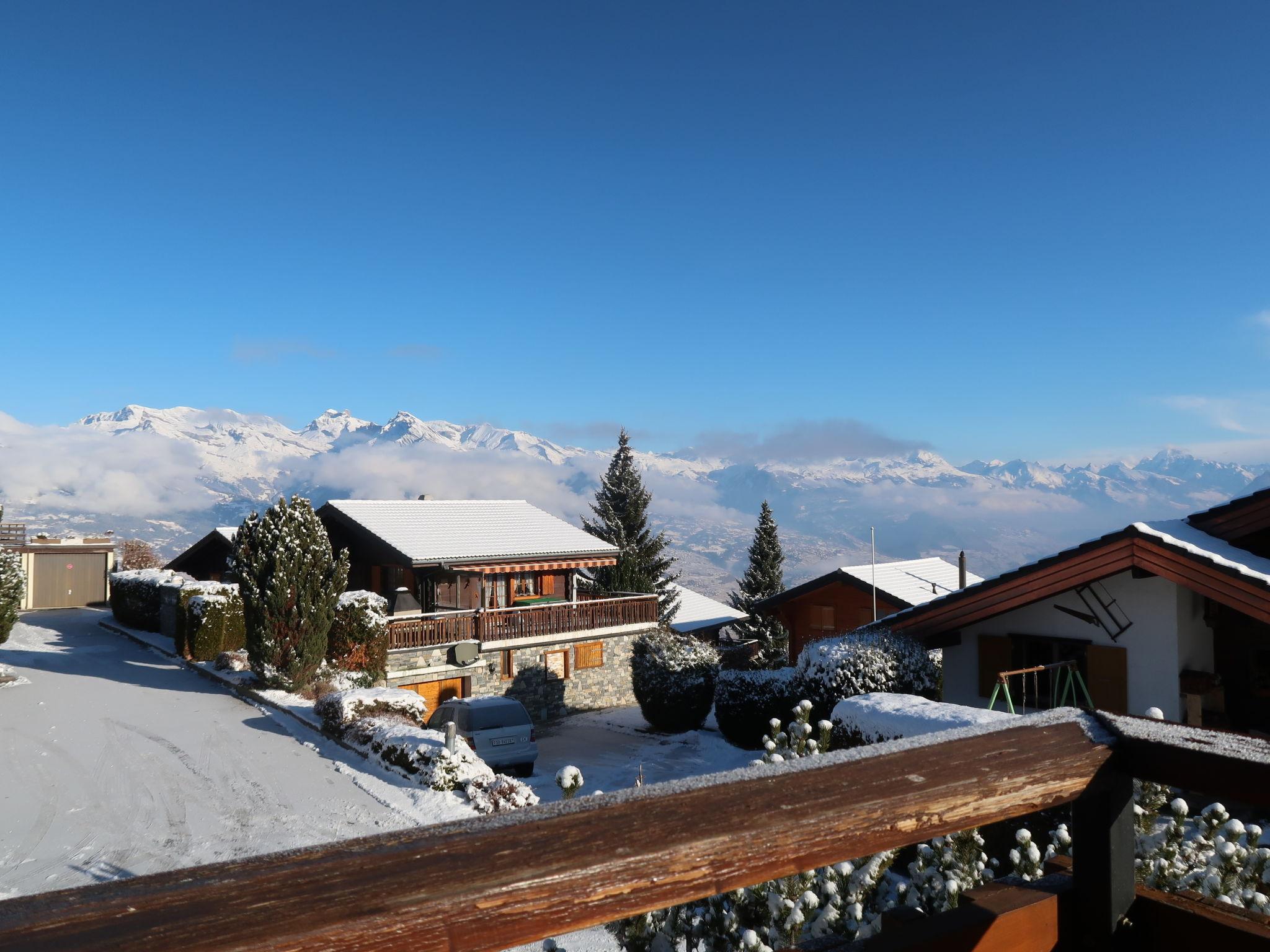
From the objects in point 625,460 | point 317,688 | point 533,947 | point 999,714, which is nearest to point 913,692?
point 999,714

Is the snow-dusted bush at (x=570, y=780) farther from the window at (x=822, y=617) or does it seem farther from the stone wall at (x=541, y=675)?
the window at (x=822, y=617)

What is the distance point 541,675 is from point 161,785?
1436 centimetres

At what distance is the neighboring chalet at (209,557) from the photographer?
34219mm

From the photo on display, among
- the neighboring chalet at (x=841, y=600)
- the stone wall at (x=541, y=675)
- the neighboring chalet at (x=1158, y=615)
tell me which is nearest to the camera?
the neighboring chalet at (x=1158, y=615)

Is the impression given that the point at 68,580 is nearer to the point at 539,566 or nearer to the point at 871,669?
the point at 539,566

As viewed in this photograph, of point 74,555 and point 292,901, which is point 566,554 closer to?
point 74,555

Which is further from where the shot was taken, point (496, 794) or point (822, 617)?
point (822, 617)

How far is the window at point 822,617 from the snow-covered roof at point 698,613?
13.5 meters

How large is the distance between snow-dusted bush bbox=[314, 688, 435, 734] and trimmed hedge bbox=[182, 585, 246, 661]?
6662 mm

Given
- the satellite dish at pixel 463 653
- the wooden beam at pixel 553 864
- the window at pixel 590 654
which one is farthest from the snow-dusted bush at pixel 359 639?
the wooden beam at pixel 553 864

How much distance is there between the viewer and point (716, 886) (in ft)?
4.23

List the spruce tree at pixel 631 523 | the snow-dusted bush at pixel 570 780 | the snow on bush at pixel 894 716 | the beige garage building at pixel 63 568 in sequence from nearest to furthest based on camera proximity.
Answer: the snow-dusted bush at pixel 570 780
the snow on bush at pixel 894 716
the beige garage building at pixel 63 568
the spruce tree at pixel 631 523

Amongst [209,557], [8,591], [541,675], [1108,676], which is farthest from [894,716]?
[209,557]

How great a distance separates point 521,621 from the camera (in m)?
26.8
